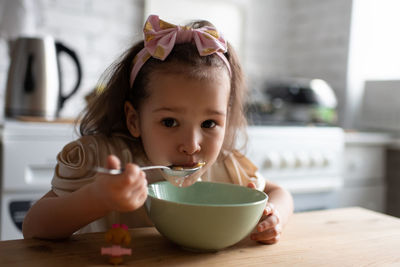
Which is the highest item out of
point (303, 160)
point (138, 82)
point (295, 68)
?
point (295, 68)

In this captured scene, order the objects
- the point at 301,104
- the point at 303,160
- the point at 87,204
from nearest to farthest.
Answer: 1. the point at 87,204
2. the point at 303,160
3. the point at 301,104

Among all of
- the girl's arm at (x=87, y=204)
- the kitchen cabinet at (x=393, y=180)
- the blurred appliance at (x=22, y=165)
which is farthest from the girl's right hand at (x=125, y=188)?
the kitchen cabinet at (x=393, y=180)

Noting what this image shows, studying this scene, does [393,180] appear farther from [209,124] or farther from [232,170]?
[209,124]

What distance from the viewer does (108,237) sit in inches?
21.0

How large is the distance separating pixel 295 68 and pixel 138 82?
2245 mm

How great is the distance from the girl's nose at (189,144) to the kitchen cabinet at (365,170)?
5.46ft

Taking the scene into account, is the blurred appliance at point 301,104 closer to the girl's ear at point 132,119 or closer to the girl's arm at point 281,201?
the girl's arm at point 281,201

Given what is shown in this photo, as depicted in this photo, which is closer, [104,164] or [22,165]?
[104,164]

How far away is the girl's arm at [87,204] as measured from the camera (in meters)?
0.48

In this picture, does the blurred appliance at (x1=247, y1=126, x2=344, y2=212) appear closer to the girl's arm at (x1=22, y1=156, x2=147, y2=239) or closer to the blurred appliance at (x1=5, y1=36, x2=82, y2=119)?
the blurred appliance at (x1=5, y1=36, x2=82, y2=119)

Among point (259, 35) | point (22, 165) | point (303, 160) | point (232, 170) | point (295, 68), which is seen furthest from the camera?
point (295, 68)

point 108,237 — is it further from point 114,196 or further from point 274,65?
point 274,65

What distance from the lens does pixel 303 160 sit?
200cm

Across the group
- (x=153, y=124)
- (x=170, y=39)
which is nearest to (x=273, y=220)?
(x=153, y=124)
